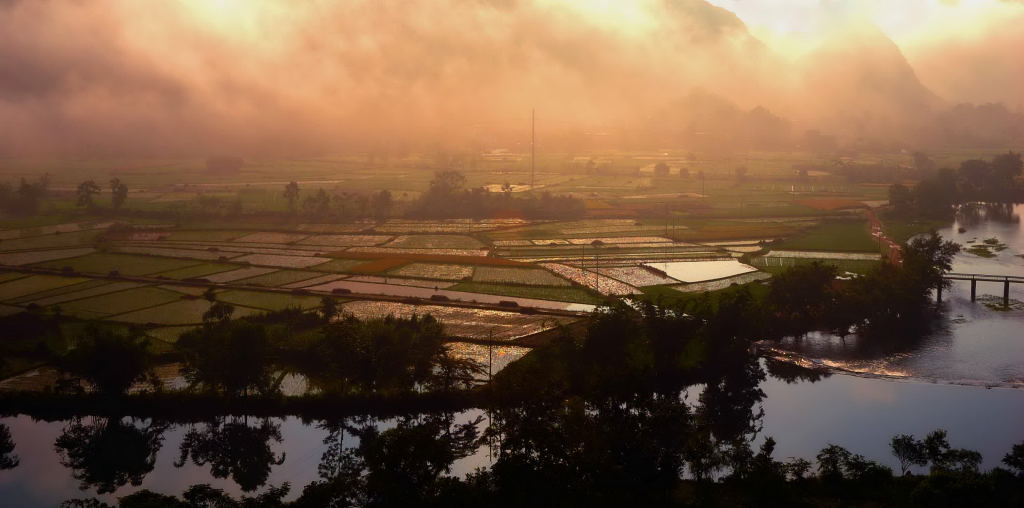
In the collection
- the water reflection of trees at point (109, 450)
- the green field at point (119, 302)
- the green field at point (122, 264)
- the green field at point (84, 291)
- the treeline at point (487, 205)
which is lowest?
the water reflection of trees at point (109, 450)

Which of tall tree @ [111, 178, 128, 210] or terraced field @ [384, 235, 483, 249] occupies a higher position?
tall tree @ [111, 178, 128, 210]

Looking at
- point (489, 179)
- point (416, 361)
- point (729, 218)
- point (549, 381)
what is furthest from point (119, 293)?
point (489, 179)

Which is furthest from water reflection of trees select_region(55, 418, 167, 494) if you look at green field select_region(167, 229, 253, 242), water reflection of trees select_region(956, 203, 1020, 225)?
water reflection of trees select_region(956, 203, 1020, 225)

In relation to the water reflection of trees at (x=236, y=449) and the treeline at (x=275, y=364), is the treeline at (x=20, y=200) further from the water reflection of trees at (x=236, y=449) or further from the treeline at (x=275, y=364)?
the water reflection of trees at (x=236, y=449)

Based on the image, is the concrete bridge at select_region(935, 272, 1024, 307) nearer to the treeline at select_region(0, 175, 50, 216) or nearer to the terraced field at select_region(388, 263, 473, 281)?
the terraced field at select_region(388, 263, 473, 281)

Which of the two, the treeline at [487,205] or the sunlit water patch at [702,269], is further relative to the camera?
the treeline at [487,205]

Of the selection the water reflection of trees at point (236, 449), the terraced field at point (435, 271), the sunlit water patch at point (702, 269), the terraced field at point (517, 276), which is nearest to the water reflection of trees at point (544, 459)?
the water reflection of trees at point (236, 449)

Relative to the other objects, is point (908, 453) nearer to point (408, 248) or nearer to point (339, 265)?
point (339, 265)
